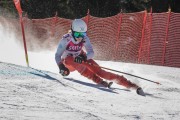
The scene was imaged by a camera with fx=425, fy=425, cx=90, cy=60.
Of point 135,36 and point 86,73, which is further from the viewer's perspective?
point 135,36

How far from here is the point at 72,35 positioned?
8.66m

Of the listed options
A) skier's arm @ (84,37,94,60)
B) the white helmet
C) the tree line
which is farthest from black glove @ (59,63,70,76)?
the tree line

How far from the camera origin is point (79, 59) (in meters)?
7.96

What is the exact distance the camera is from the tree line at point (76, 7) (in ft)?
98.0

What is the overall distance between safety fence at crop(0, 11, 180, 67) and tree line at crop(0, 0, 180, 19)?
7.57 m

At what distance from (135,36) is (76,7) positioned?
1508 centimetres

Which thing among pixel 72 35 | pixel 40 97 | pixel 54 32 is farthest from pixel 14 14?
pixel 40 97

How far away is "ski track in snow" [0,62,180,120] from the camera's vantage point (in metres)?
5.23

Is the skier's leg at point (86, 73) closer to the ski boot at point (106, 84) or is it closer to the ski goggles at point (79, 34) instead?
the ski boot at point (106, 84)

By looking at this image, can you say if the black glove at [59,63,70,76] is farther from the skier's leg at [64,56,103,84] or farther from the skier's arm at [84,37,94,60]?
the skier's arm at [84,37,94,60]

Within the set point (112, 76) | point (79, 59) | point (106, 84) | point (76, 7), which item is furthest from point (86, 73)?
point (76, 7)

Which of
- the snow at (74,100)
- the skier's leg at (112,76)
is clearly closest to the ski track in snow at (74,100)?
the snow at (74,100)

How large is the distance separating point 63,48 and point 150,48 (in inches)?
343

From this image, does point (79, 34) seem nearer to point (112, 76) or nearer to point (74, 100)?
point (112, 76)
